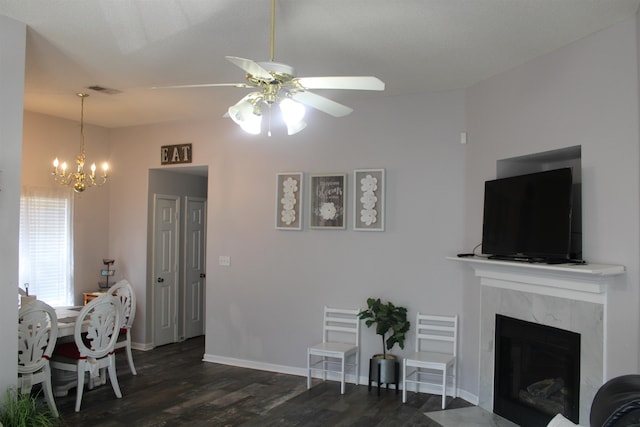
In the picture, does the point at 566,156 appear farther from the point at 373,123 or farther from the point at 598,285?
the point at 373,123

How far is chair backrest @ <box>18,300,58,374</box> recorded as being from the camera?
12.3ft

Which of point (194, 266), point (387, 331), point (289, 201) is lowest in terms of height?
point (387, 331)

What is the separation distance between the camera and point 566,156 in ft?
13.0

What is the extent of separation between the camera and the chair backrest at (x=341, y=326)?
512 cm

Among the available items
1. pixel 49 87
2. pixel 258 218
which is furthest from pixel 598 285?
pixel 49 87

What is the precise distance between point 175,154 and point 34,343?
3026 millimetres

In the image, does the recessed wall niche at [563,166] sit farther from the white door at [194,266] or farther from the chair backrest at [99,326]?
the white door at [194,266]

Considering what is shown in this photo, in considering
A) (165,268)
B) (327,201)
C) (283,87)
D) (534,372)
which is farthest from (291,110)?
(165,268)

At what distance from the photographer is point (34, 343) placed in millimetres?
3832

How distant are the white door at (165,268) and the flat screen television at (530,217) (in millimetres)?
4275

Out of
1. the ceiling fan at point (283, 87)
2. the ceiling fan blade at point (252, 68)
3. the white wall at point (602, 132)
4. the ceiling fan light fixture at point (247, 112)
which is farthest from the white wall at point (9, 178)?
the white wall at point (602, 132)

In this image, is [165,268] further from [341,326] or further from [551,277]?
[551,277]

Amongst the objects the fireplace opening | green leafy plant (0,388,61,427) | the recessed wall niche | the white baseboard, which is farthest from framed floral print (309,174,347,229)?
green leafy plant (0,388,61,427)

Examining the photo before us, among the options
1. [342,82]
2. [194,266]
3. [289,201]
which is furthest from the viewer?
[194,266]
